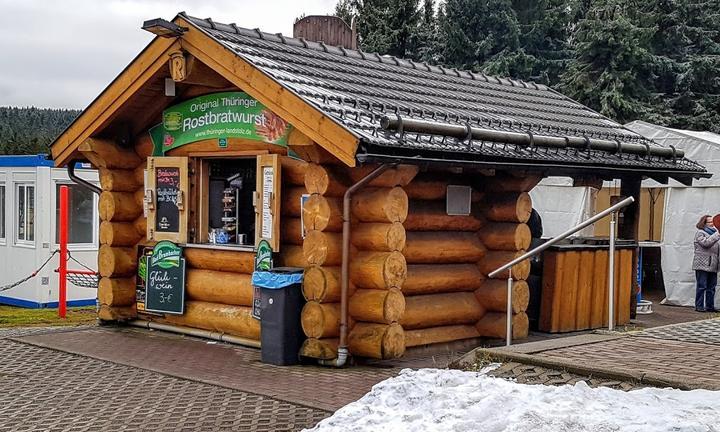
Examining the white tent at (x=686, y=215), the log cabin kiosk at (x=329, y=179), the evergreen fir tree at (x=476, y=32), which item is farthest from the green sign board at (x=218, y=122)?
the evergreen fir tree at (x=476, y=32)

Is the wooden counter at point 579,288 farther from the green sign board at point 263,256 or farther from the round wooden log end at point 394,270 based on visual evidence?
the green sign board at point 263,256

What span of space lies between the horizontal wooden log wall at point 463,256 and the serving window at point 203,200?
2267 millimetres

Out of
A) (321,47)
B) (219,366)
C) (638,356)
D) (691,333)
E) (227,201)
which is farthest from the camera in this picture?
(321,47)

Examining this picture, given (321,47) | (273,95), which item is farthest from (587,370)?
(321,47)

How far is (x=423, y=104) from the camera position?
11.6 m

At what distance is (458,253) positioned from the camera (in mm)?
11430

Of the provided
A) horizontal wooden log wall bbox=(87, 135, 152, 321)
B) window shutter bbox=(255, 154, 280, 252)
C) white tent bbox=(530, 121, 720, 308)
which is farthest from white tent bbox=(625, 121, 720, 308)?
horizontal wooden log wall bbox=(87, 135, 152, 321)

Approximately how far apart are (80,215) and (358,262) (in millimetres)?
9610

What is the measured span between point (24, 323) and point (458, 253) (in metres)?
7.48

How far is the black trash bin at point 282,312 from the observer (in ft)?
33.2

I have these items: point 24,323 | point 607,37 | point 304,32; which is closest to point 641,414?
point 304,32

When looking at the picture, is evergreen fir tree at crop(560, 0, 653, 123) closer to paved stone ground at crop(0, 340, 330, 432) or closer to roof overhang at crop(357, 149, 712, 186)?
roof overhang at crop(357, 149, 712, 186)

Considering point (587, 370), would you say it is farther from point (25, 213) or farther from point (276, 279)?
point (25, 213)

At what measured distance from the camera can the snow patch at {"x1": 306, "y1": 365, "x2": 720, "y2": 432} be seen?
19.3 feet
